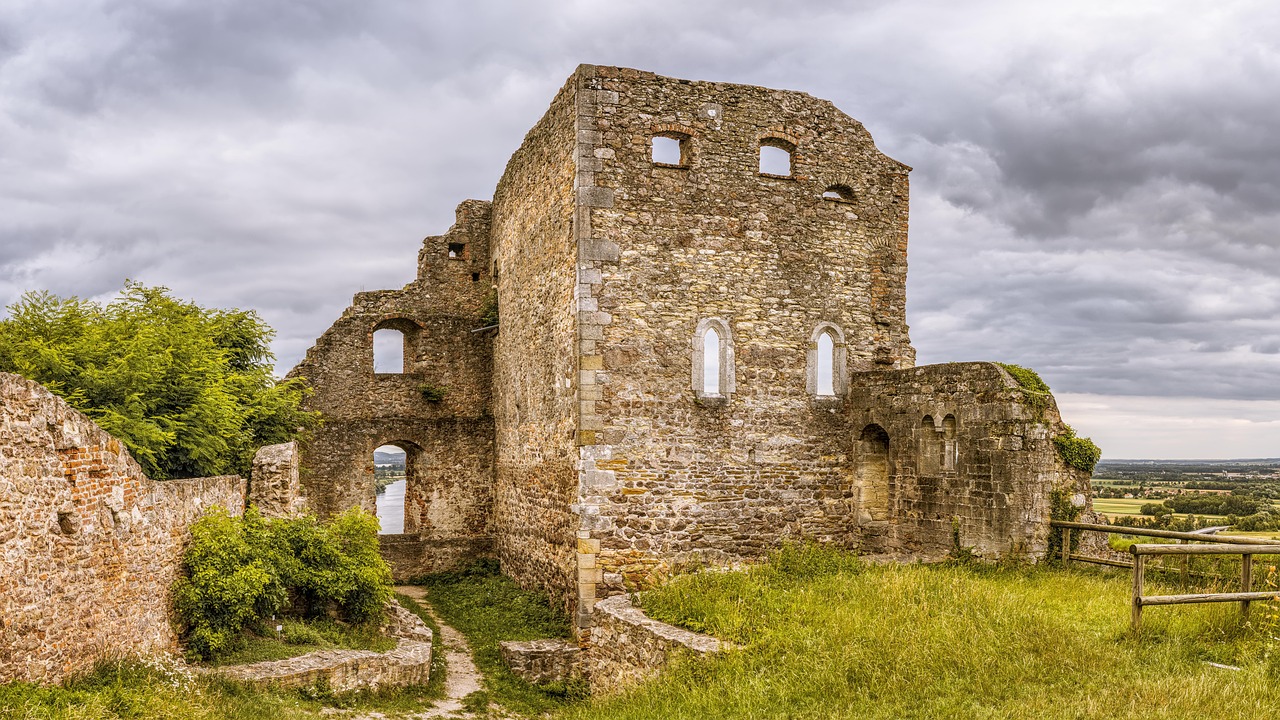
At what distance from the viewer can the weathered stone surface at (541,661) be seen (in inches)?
539

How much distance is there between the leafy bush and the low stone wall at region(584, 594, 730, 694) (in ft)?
10.2

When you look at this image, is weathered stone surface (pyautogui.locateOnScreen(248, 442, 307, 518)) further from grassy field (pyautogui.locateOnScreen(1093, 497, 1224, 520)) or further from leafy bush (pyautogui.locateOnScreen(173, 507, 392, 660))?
grassy field (pyautogui.locateOnScreen(1093, 497, 1224, 520))

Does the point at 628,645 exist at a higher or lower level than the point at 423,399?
lower

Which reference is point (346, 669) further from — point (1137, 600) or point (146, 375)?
→ point (1137, 600)

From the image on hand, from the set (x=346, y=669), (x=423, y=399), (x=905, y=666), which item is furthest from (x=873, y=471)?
(x=423, y=399)

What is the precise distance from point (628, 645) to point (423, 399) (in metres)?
10.9

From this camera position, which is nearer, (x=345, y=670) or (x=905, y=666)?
(x=905, y=666)

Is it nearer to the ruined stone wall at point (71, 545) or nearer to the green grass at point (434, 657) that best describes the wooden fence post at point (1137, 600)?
the green grass at point (434, 657)

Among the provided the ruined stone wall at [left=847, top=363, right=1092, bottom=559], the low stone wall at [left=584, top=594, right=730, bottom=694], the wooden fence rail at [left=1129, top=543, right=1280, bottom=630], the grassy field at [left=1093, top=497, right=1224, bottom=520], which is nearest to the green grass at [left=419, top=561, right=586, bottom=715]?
the low stone wall at [left=584, top=594, right=730, bottom=694]

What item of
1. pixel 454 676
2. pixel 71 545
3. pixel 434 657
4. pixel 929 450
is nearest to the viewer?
pixel 71 545

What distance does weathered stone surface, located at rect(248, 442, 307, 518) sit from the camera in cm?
1401

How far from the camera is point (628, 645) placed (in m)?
12.2

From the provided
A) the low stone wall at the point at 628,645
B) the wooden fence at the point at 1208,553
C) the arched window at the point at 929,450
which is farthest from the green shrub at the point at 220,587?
the wooden fence at the point at 1208,553

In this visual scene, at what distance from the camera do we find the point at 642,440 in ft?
48.8
